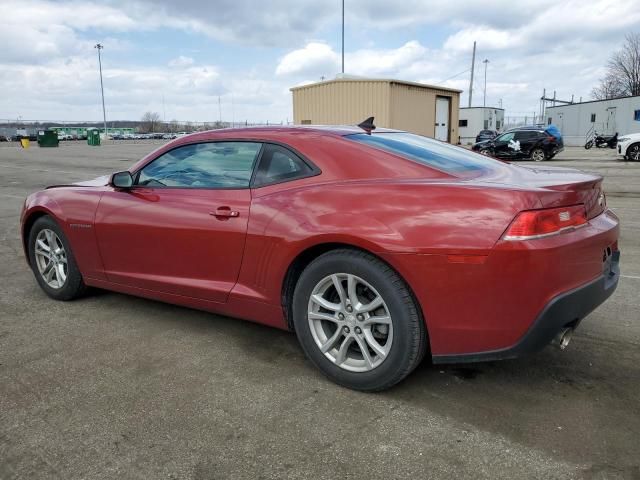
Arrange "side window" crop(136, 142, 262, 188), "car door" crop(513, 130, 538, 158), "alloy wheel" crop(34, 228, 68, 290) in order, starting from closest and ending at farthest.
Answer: "side window" crop(136, 142, 262, 188) < "alloy wheel" crop(34, 228, 68, 290) < "car door" crop(513, 130, 538, 158)

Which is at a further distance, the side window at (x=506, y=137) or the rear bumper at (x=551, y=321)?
the side window at (x=506, y=137)

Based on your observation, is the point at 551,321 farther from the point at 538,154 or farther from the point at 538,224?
the point at 538,154

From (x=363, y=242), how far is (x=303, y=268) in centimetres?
52

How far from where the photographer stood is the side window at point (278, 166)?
10.4 feet

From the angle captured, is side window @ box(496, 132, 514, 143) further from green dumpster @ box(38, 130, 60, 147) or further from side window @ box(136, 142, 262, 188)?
green dumpster @ box(38, 130, 60, 147)

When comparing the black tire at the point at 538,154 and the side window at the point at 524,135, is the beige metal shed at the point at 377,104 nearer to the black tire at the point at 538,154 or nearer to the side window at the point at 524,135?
the side window at the point at 524,135

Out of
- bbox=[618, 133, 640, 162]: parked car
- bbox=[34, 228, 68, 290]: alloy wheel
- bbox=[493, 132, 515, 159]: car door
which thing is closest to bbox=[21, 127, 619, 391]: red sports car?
bbox=[34, 228, 68, 290]: alloy wheel

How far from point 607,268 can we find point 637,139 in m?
20.5

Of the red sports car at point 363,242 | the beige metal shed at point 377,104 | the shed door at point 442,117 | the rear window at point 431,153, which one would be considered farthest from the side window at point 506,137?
the red sports car at point 363,242

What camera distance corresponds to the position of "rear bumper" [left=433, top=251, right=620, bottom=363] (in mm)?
2459

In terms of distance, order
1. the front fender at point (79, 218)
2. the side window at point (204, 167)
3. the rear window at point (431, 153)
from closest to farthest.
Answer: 1. the rear window at point (431, 153)
2. the side window at point (204, 167)
3. the front fender at point (79, 218)

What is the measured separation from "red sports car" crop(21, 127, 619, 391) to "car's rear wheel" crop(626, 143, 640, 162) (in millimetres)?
19752

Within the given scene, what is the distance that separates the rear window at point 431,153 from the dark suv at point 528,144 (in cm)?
2067

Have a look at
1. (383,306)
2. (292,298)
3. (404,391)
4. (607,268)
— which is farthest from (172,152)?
(607,268)
